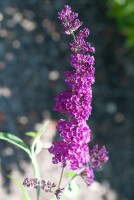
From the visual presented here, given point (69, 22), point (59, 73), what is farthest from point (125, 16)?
point (69, 22)

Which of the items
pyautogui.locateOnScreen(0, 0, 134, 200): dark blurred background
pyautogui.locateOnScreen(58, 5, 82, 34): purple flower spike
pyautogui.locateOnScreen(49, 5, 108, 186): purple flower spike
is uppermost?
pyautogui.locateOnScreen(0, 0, 134, 200): dark blurred background

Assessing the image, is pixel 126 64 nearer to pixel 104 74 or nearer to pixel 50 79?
pixel 104 74

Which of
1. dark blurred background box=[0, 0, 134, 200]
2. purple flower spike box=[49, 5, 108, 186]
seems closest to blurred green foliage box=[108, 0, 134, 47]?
dark blurred background box=[0, 0, 134, 200]

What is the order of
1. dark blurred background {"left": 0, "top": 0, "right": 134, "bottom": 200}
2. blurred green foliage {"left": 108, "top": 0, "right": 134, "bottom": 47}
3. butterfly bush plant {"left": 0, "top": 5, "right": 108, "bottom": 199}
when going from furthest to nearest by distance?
blurred green foliage {"left": 108, "top": 0, "right": 134, "bottom": 47}
dark blurred background {"left": 0, "top": 0, "right": 134, "bottom": 200}
butterfly bush plant {"left": 0, "top": 5, "right": 108, "bottom": 199}

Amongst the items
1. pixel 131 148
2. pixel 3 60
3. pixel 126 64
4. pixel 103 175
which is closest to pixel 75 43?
pixel 103 175

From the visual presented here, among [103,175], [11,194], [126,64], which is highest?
[126,64]

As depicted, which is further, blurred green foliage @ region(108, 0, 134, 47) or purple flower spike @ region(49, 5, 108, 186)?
blurred green foliage @ region(108, 0, 134, 47)

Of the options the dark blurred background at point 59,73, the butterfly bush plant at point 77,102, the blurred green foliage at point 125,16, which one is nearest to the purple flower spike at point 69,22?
the butterfly bush plant at point 77,102

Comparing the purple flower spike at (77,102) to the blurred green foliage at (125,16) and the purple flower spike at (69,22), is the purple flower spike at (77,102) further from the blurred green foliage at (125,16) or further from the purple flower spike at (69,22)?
the blurred green foliage at (125,16)

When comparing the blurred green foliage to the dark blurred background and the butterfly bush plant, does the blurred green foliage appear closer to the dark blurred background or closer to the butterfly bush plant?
the dark blurred background
